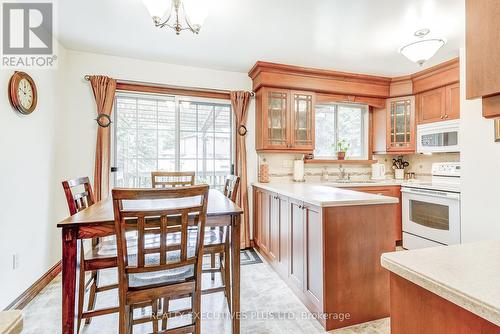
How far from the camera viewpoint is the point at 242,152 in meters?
3.37

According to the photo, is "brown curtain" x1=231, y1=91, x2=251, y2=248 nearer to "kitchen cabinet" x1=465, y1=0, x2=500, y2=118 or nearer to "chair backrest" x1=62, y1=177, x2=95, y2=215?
"chair backrest" x1=62, y1=177, x2=95, y2=215

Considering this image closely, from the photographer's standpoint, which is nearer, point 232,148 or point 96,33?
point 96,33

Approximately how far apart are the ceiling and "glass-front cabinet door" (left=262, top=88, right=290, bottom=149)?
16.8 inches

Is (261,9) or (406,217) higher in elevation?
(261,9)

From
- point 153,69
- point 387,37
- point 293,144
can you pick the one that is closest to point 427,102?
point 387,37

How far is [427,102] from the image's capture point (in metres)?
3.44

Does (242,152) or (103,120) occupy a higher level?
(103,120)

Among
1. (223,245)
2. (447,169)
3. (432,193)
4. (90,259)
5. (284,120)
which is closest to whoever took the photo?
(90,259)

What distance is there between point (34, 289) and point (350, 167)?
13.6ft

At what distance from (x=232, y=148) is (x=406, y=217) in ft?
8.41

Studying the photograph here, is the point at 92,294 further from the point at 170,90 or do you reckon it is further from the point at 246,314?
the point at 170,90

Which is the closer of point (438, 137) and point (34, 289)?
point (34, 289)

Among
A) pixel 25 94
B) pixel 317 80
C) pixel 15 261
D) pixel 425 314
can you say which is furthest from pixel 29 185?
pixel 317 80

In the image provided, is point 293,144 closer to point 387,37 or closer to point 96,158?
point 387,37
